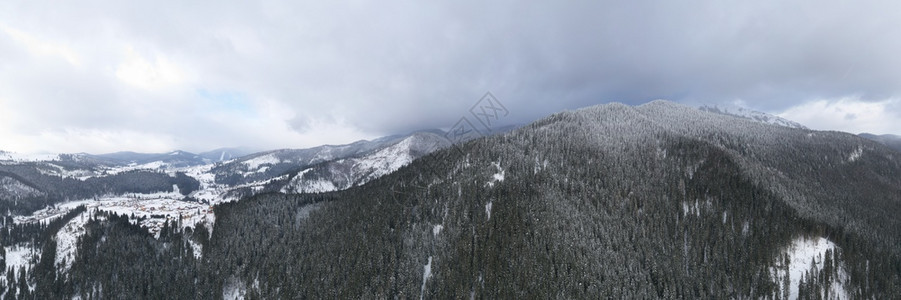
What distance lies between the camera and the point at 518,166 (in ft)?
545

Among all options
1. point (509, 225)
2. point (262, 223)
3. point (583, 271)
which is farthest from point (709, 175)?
point (262, 223)

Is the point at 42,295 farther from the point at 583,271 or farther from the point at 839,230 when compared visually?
the point at 839,230

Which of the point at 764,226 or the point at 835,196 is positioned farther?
the point at 835,196

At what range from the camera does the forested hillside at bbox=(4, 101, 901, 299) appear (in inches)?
4375

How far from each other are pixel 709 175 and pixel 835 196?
8092 centimetres

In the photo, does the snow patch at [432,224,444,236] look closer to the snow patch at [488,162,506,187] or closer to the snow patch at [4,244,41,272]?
the snow patch at [488,162,506,187]

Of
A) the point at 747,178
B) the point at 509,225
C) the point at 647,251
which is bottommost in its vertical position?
the point at 647,251

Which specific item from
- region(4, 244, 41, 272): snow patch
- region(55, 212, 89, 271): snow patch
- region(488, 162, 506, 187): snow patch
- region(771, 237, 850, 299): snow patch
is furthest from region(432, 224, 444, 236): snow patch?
region(4, 244, 41, 272): snow patch

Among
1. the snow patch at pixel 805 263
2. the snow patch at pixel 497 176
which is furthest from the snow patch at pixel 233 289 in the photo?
the snow patch at pixel 805 263

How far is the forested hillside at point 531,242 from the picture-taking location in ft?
365

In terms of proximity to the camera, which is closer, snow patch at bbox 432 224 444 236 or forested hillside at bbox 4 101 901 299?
forested hillside at bbox 4 101 901 299

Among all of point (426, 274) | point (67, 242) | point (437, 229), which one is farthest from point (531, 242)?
point (67, 242)

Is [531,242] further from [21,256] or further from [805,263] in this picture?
[21,256]

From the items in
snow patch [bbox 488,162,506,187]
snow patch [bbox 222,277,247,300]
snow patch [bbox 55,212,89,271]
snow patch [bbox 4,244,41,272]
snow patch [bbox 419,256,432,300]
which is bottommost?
snow patch [bbox 222,277,247,300]
